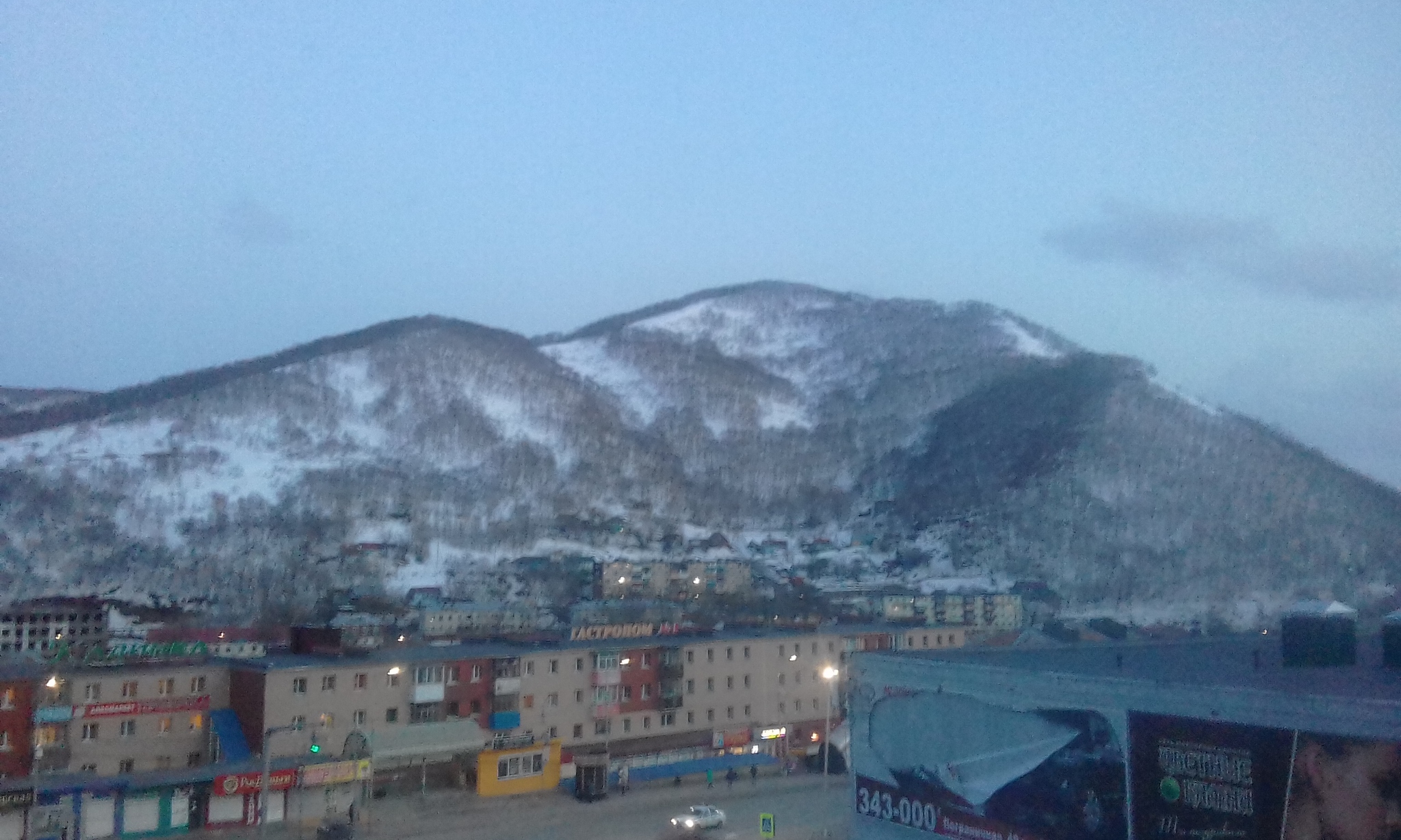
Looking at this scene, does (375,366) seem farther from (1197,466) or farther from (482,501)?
(1197,466)

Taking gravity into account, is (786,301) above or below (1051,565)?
above

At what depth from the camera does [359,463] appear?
77438 mm

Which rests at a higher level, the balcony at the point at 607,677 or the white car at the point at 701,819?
the balcony at the point at 607,677

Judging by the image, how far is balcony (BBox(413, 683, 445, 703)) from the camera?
69.3ft

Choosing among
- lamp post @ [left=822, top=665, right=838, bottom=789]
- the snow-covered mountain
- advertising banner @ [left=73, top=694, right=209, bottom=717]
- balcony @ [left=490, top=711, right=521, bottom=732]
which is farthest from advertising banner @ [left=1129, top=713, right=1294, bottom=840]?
the snow-covered mountain

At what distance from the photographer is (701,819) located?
17703 mm

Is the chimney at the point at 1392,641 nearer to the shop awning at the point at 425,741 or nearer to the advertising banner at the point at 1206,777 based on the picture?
the advertising banner at the point at 1206,777

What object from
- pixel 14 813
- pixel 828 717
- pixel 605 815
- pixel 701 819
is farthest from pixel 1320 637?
pixel 14 813

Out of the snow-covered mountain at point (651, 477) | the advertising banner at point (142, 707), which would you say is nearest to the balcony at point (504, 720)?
the advertising banner at point (142, 707)

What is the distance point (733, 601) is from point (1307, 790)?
44.6 metres

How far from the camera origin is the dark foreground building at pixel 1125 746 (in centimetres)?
927

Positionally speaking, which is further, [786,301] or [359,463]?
[786,301]

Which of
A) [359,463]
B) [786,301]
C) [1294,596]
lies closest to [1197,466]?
[1294,596]

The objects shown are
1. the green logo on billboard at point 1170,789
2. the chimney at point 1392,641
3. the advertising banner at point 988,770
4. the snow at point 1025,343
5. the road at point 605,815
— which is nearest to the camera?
the green logo on billboard at point 1170,789
